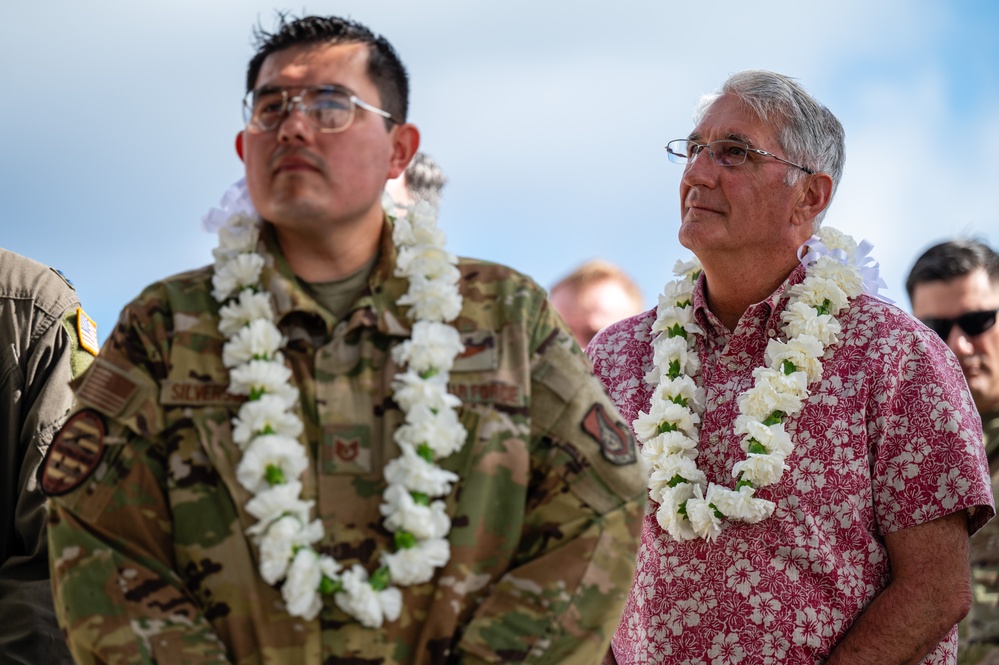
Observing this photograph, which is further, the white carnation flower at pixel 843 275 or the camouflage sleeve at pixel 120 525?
the white carnation flower at pixel 843 275

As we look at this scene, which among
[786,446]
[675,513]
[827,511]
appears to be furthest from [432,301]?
[827,511]

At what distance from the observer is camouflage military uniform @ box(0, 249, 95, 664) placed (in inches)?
146

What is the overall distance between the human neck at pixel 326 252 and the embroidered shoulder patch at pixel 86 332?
4.00 ft

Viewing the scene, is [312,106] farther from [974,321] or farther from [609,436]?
[974,321]

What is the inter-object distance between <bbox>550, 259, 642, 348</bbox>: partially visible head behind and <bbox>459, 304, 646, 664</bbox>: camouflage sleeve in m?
4.18

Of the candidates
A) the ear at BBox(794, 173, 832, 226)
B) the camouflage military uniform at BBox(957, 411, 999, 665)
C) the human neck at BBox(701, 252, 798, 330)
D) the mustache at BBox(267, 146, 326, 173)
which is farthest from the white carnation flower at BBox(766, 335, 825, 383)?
the camouflage military uniform at BBox(957, 411, 999, 665)

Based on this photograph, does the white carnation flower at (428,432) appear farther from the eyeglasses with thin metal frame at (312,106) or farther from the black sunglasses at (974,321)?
the black sunglasses at (974,321)

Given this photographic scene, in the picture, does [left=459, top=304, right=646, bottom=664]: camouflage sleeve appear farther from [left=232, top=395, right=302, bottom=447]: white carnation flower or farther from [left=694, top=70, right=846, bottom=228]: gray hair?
[left=694, top=70, right=846, bottom=228]: gray hair

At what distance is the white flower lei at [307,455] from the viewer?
2719mm

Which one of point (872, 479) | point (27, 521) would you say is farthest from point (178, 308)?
point (872, 479)

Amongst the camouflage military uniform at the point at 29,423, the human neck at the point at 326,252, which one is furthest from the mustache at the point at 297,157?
the camouflage military uniform at the point at 29,423

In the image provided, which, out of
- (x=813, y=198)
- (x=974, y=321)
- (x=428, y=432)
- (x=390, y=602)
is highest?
(x=813, y=198)

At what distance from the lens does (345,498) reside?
282 centimetres

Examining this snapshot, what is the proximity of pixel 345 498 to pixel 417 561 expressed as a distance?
221 millimetres
